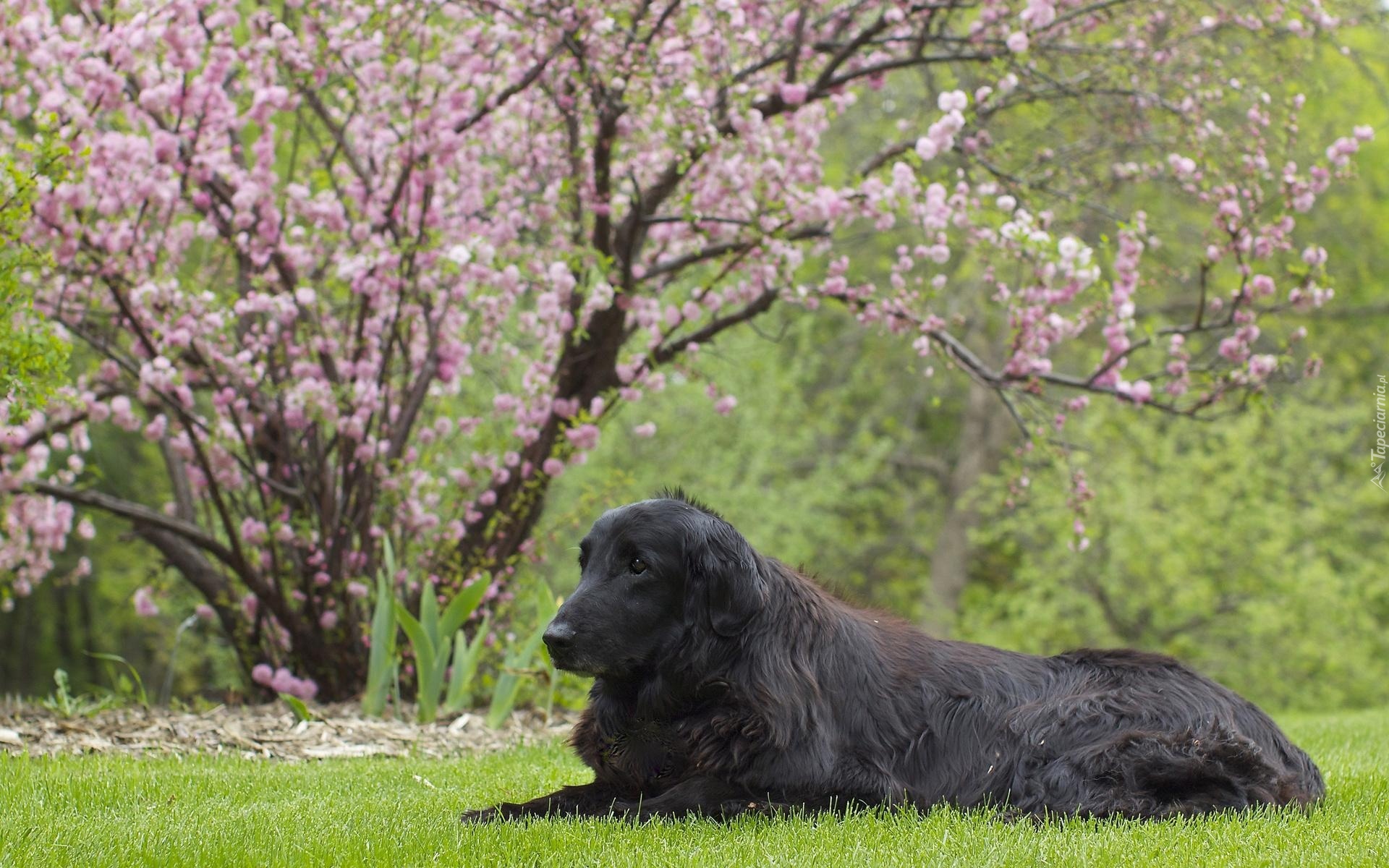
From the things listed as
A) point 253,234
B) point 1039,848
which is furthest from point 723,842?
point 253,234

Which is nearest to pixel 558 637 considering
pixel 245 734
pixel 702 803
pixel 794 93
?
pixel 702 803

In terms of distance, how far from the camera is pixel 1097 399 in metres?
16.7

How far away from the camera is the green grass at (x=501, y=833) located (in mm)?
3045

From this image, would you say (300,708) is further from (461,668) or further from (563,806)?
(563,806)

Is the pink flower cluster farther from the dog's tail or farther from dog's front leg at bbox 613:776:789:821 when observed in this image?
the dog's tail

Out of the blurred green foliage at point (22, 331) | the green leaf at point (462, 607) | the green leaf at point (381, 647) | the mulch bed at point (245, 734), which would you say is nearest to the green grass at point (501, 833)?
the mulch bed at point (245, 734)

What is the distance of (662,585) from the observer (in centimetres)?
384

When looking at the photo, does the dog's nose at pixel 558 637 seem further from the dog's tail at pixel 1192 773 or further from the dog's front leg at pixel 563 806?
the dog's tail at pixel 1192 773

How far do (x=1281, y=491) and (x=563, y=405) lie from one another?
1210 cm

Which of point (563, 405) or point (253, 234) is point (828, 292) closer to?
point (563, 405)

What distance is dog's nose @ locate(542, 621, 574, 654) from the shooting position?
3633mm

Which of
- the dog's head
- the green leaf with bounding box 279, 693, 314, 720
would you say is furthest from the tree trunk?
the dog's head

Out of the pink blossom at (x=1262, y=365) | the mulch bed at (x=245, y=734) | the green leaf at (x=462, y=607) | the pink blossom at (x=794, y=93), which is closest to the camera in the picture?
the mulch bed at (x=245, y=734)

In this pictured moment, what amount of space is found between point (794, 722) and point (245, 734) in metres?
3.01
